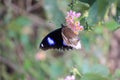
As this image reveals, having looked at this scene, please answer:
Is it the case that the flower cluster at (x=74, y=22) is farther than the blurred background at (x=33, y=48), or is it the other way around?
the blurred background at (x=33, y=48)

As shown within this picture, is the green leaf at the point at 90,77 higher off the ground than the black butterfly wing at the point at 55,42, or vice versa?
the black butterfly wing at the point at 55,42

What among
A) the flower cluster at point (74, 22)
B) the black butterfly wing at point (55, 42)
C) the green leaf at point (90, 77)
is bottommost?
the green leaf at point (90, 77)

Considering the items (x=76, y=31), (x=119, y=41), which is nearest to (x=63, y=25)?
(x=76, y=31)

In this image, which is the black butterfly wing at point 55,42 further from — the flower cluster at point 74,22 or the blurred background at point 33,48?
the blurred background at point 33,48

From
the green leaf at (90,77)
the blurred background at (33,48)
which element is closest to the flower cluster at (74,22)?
the green leaf at (90,77)

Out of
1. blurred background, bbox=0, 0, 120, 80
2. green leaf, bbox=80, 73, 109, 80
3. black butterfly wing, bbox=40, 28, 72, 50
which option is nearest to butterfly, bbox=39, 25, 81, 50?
black butterfly wing, bbox=40, 28, 72, 50

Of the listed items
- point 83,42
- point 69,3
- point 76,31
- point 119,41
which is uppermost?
point 119,41

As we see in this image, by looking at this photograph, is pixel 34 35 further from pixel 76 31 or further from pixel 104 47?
pixel 76 31

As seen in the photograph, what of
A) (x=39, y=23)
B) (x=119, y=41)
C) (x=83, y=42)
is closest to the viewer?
(x=83, y=42)

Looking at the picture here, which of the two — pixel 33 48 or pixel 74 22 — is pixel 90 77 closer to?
pixel 74 22
